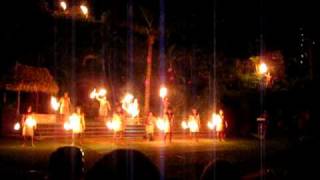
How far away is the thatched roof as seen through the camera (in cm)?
2934

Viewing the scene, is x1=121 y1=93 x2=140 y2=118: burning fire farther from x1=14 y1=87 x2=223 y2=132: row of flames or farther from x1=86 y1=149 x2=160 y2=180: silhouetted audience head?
x1=86 y1=149 x2=160 y2=180: silhouetted audience head

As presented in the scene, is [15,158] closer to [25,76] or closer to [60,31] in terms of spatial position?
[25,76]

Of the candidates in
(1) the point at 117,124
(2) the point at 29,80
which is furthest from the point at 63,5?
(1) the point at 117,124

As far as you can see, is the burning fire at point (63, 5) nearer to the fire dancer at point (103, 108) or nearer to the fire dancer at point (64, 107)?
the fire dancer at point (103, 108)

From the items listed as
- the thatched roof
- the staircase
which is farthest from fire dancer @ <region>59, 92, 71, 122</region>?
the thatched roof

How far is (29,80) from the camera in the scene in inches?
1173

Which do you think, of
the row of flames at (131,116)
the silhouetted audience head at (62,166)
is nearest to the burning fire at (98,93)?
the row of flames at (131,116)

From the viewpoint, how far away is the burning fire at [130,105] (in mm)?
32156

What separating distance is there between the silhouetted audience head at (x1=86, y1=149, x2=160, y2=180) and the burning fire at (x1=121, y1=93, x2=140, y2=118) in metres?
28.5

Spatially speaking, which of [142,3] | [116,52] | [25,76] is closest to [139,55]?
[116,52]

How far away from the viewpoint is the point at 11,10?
3011 centimetres

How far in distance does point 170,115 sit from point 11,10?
37.2 feet

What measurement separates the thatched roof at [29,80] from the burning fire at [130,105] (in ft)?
13.9

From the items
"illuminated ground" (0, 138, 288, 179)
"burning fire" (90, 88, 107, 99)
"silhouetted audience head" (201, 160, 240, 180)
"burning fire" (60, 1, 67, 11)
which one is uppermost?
"burning fire" (60, 1, 67, 11)
